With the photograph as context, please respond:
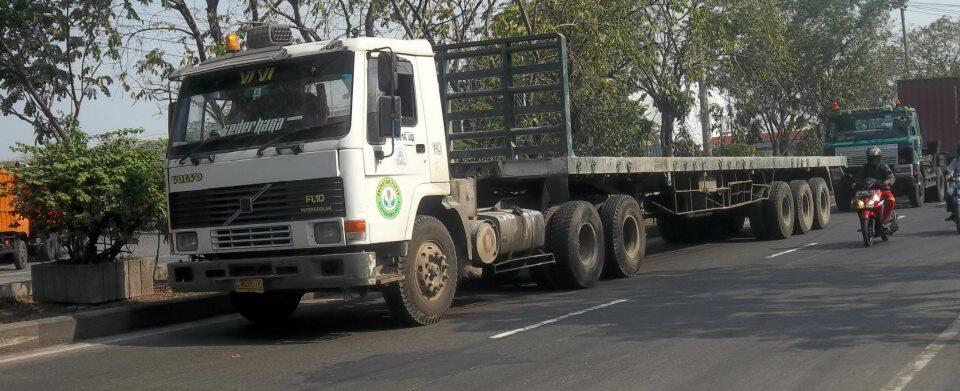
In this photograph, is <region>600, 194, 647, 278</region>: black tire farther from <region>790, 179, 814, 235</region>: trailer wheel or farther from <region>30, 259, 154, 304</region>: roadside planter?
<region>790, 179, 814, 235</region>: trailer wheel

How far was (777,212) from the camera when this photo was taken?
17312 millimetres

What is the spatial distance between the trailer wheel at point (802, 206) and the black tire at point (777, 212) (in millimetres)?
639

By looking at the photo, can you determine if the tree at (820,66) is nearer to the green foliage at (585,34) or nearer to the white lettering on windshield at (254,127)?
the green foliage at (585,34)

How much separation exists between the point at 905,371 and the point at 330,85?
197 inches

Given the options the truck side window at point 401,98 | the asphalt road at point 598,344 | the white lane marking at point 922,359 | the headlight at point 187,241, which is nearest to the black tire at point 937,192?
the asphalt road at point 598,344

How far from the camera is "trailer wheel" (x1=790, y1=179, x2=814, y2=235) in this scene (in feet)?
60.5

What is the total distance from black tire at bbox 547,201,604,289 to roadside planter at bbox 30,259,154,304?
184 inches

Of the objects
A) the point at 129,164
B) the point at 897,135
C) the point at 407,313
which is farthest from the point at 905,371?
the point at 897,135

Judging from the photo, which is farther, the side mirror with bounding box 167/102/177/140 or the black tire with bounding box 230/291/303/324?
the black tire with bounding box 230/291/303/324

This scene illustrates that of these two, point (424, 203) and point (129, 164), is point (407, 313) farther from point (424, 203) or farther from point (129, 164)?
point (129, 164)

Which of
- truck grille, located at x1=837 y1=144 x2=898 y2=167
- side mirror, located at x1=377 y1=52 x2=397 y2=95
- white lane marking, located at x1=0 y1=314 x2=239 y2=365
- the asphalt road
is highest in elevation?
side mirror, located at x1=377 y1=52 x2=397 y2=95

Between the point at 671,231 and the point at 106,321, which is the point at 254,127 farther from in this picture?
the point at 671,231

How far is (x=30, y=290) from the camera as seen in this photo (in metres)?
11.2

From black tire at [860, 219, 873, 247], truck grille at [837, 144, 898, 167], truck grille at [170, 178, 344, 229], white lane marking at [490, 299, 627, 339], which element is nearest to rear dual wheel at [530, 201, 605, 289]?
white lane marking at [490, 299, 627, 339]
